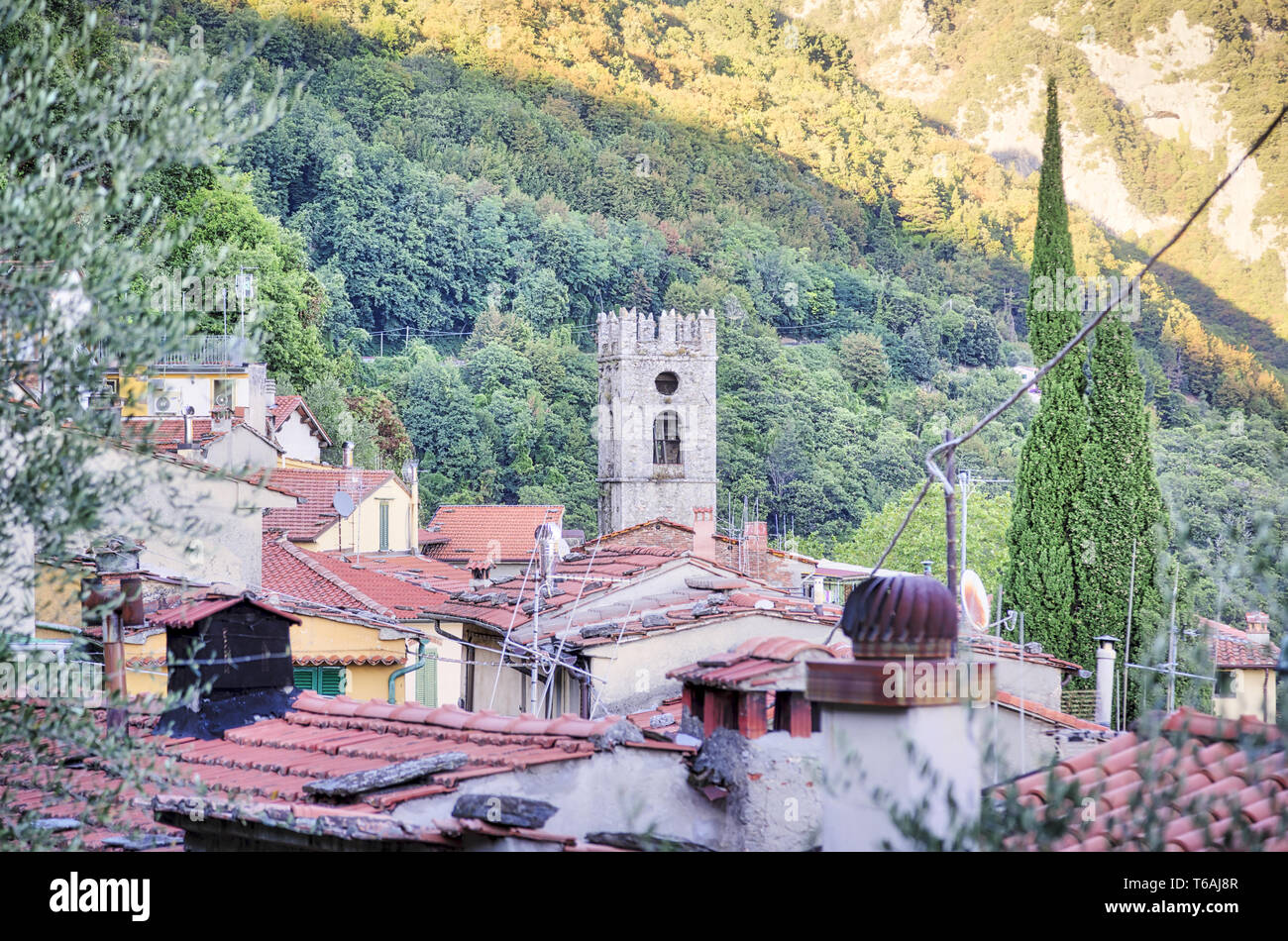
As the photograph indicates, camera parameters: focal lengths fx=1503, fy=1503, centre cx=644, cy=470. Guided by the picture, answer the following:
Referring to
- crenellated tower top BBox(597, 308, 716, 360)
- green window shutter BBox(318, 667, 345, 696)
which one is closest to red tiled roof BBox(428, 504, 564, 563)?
crenellated tower top BBox(597, 308, 716, 360)

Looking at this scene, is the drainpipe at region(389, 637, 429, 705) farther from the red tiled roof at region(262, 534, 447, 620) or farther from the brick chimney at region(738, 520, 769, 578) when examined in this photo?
the brick chimney at region(738, 520, 769, 578)

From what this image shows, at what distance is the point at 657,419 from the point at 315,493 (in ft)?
79.9

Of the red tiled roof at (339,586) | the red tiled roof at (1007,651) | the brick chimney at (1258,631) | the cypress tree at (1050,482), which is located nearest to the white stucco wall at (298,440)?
the red tiled roof at (339,586)

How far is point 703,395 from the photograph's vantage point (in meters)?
53.9

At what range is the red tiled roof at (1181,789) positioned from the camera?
4156 mm

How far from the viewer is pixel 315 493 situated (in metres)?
30.6

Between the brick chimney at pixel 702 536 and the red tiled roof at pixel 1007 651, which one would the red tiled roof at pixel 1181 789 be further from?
the brick chimney at pixel 702 536

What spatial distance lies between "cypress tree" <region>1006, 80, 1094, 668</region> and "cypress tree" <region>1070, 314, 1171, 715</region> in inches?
8.3

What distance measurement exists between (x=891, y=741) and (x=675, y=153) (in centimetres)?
11504

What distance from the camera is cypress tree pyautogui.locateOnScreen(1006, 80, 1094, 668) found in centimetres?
2566

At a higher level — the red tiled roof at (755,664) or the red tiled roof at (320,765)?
the red tiled roof at (755,664)

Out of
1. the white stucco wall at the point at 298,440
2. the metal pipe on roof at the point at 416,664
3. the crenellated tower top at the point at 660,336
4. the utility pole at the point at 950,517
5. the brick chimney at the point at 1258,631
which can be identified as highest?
the crenellated tower top at the point at 660,336

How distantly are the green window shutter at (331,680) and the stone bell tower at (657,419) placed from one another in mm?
35610
